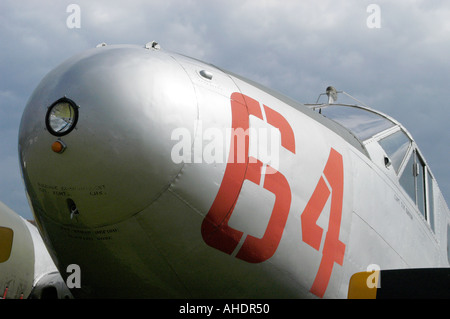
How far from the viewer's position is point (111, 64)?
3.77 m

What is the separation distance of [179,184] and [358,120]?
11.5 feet

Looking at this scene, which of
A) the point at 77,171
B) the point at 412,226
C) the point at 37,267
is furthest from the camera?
the point at 37,267

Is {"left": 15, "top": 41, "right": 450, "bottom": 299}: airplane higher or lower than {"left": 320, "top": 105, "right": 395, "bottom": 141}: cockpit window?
lower

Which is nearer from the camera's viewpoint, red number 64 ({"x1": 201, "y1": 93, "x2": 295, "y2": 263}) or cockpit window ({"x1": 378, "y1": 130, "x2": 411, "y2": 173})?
red number 64 ({"x1": 201, "y1": 93, "x2": 295, "y2": 263})

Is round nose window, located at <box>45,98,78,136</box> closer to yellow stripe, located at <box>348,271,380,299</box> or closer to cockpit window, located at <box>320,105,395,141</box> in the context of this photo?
yellow stripe, located at <box>348,271,380,299</box>

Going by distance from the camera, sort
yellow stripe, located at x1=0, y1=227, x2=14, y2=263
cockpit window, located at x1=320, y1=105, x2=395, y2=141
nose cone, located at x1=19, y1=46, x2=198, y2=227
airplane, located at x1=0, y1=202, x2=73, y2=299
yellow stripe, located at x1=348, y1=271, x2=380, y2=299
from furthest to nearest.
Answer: airplane, located at x1=0, y1=202, x2=73, y2=299
yellow stripe, located at x1=0, y1=227, x2=14, y2=263
cockpit window, located at x1=320, y1=105, x2=395, y2=141
yellow stripe, located at x1=348, y1=271, x2=380, y2=299
nose cone, located at x1=19, y1=46, x2=198, y2=227

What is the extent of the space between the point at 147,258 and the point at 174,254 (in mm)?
201

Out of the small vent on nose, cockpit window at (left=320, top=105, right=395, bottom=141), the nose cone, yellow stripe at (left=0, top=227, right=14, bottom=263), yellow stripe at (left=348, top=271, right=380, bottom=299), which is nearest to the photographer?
the nose cone

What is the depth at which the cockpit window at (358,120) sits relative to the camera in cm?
591

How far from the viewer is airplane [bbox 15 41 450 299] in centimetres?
351

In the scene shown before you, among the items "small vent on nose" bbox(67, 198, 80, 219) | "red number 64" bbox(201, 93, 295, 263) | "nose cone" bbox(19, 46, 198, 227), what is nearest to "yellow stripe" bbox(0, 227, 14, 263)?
"nose cone" bbox(19, 46, 198, 227)
